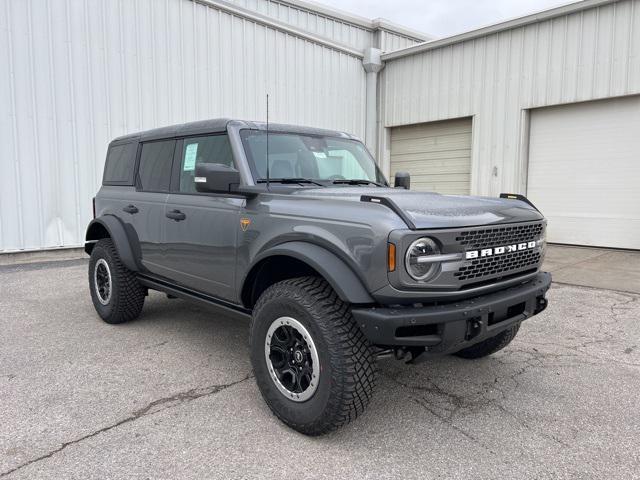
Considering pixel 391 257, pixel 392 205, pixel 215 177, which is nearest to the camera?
pixel 391 257

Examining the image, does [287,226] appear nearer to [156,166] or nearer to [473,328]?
[473,328]

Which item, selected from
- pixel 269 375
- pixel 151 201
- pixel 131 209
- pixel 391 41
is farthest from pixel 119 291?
pixel 391 41

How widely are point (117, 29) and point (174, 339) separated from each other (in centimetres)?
726

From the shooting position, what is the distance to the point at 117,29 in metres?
9.21

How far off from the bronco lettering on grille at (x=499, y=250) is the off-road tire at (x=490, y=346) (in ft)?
2.54

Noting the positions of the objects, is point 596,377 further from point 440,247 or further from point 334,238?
point 334,238

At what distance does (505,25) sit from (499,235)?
962cm

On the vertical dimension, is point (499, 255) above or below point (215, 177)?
below

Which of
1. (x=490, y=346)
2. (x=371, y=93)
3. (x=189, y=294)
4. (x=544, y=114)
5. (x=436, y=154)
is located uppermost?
(x=371, y=93)

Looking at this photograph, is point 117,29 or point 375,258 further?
point 117,29

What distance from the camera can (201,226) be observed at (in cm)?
371

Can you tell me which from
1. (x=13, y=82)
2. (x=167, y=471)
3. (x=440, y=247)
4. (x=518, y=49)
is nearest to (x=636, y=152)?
(x=518, y=49)

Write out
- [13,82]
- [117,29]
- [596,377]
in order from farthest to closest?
[117,29] → [13,82] → [596,377]

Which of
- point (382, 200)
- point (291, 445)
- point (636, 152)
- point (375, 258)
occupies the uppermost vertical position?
point (636, 152)
